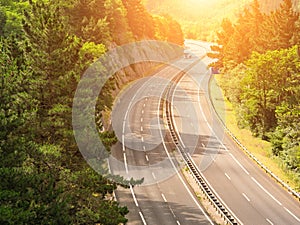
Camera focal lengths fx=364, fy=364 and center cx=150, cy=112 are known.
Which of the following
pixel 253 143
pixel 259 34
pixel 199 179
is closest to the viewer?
pixel 199 179

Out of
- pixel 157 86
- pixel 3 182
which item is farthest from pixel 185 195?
pixel 157 86

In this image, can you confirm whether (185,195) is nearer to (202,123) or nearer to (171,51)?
(202,123)

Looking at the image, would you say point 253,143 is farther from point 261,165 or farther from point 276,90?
point 261,165

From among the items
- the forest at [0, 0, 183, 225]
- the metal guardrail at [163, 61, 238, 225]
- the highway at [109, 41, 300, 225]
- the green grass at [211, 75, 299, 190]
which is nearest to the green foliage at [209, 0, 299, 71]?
the green grass at [211, 75, 299, 190]

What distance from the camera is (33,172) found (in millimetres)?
19547

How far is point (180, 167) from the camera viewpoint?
44281 mm

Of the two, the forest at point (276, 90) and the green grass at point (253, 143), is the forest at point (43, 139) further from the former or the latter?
the forest at point (276, 90)

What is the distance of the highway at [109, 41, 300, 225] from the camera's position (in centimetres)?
3450

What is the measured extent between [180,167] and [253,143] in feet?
53.1

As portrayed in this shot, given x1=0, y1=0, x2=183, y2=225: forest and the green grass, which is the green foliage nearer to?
the green grass

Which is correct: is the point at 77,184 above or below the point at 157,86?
above

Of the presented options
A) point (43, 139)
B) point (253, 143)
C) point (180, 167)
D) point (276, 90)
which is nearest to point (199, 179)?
point (180, 167)

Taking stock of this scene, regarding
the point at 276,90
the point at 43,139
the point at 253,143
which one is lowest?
the point at 253,143

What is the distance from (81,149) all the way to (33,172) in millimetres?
5502
